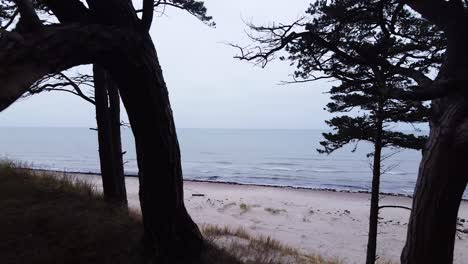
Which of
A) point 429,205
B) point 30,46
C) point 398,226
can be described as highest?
point 30,46

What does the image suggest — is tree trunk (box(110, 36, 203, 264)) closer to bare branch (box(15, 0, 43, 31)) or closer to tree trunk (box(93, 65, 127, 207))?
bare branch (box(15, 0, 43, 31))

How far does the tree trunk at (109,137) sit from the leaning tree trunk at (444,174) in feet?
18.1

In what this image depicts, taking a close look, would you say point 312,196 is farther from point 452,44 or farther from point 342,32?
point 452,44

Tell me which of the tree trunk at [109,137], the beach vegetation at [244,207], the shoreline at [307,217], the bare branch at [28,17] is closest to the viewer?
the bare branch at [28,17]

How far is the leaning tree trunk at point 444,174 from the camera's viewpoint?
3.75 meters

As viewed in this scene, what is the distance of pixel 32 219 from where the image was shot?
5.04 meters

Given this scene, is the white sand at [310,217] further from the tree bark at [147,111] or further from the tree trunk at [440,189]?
the tree bark at [147,111]

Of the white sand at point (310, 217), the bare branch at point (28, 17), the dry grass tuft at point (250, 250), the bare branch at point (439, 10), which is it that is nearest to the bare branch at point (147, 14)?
the bare branch at point (28, 17)

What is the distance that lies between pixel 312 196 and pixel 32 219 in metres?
19.8

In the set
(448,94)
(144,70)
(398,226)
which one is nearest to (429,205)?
(448,94)

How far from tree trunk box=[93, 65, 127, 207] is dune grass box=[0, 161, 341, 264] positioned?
0.64 m

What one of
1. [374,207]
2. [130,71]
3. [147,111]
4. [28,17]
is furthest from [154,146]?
[374,207]

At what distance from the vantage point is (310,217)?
16672mm

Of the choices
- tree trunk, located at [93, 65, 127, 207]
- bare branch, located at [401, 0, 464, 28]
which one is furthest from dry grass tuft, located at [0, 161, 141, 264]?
bare branch, located at [401, 0, 464, 28]
